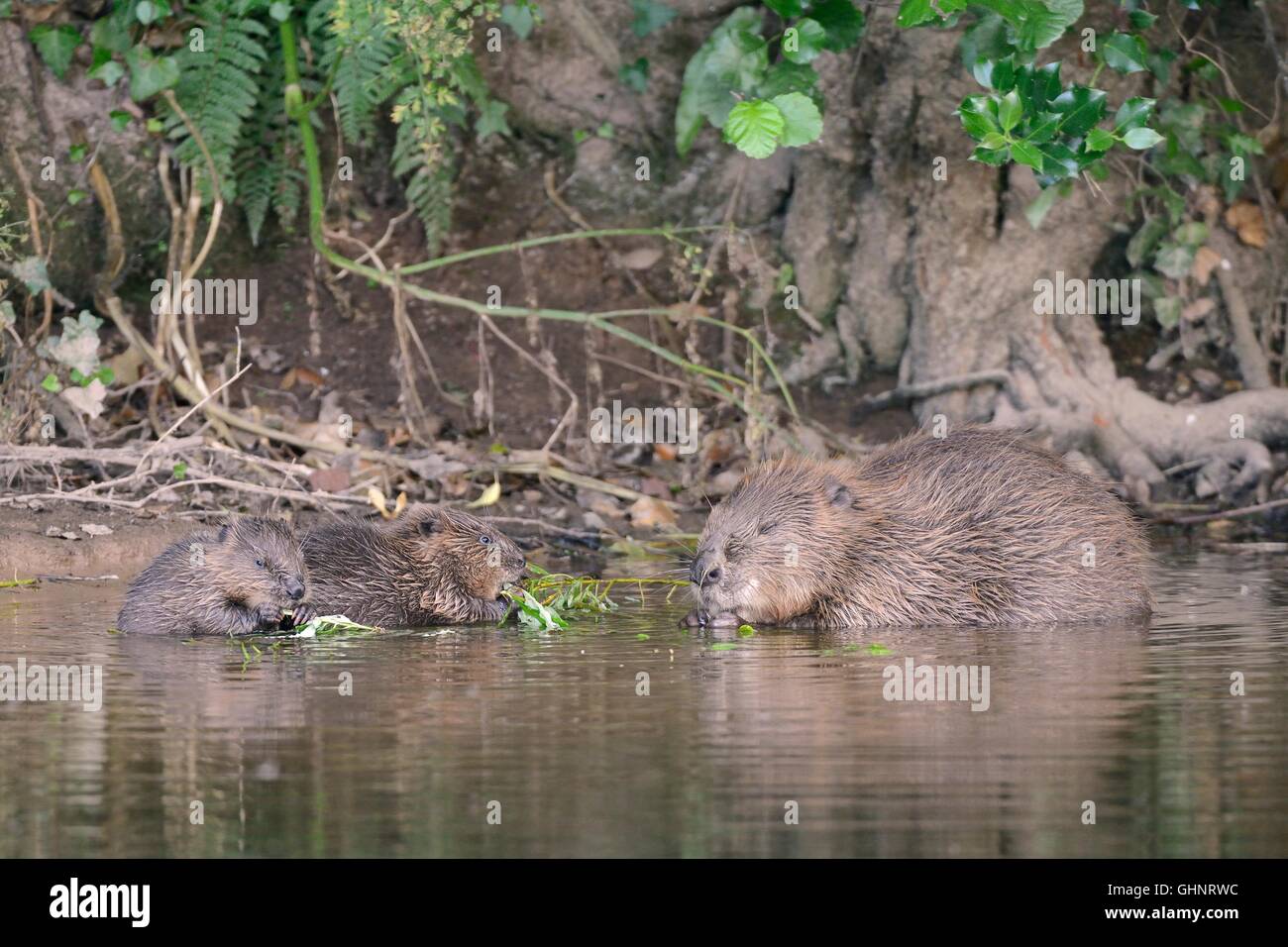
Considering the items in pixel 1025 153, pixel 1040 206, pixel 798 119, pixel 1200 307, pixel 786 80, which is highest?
pixel 786 80

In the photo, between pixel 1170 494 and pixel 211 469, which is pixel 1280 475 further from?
pixel 211 469

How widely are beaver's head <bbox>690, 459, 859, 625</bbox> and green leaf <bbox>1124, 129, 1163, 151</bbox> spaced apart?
194 centimetres

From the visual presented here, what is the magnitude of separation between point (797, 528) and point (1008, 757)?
10.2ft

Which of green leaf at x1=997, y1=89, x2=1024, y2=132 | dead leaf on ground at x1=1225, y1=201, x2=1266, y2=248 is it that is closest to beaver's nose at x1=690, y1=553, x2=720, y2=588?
green leaf at x1=997, y1=89, x2=1024, y2=132

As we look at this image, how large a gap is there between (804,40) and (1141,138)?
1.80 meters

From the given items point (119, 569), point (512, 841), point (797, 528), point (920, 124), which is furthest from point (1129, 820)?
point (920, 124)

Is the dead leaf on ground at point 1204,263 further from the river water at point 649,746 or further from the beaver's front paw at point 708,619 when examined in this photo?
the beaver's front paw at point 708,619

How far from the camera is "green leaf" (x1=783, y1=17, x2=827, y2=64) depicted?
359 inches

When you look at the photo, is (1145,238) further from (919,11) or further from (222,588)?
(222,588)

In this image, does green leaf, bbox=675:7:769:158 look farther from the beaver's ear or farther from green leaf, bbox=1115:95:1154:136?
Answer: the beaver's ear

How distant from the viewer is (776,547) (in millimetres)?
8250

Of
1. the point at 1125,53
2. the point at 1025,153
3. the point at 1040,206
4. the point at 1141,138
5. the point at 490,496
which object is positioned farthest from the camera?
the point at 1040,206

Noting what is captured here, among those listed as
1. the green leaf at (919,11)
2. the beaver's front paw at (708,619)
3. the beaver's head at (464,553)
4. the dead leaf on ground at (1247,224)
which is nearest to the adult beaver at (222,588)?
the beaver's head at (464,553)

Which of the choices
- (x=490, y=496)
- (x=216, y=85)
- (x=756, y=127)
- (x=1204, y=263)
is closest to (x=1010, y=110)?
(x=756, y=127)
